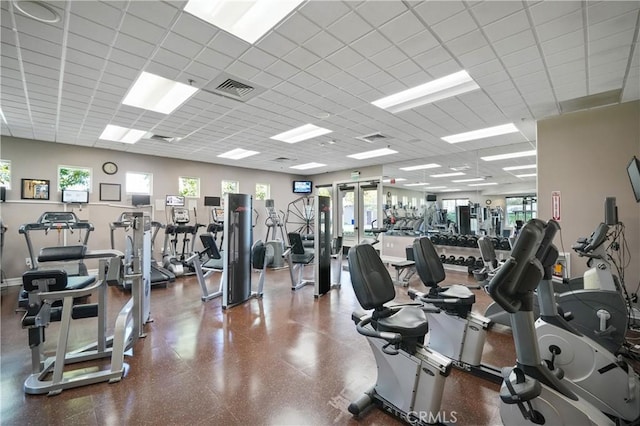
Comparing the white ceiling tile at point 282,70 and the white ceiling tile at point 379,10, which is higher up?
the white ceiling tile at point 379,10

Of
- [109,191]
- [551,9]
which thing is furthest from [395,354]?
[109,191]

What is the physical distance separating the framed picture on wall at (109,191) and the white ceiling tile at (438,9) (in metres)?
7.61

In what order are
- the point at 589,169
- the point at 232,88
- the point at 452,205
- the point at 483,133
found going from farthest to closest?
the point at 452,205 < the point at 483,133 < the point at 589,169 < the point at 232,88

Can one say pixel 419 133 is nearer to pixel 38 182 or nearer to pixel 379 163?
pixel 379 163

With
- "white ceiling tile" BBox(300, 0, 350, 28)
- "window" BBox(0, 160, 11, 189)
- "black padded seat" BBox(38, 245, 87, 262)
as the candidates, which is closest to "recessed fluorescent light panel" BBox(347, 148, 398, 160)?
"white ceiling tile" BBox(300, 0, 350, 28)

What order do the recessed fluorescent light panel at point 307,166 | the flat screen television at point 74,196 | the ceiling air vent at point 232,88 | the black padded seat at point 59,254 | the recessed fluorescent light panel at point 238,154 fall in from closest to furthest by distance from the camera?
the ceiling air vent at point 232,88 < the black padded seat at point 59,254 < the flat screen television at point 74,196 < the recessed fluorescent light panel at point 238,154 < the recessed fluorescent light panel at point 307,166

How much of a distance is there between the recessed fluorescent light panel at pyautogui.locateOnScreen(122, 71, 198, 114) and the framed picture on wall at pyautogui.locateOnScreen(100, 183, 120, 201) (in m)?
3.65

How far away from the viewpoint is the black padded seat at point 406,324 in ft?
6.08

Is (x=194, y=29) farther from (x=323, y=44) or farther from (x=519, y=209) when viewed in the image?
(x=519, y=209)

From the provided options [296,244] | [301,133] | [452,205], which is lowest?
[296,244]

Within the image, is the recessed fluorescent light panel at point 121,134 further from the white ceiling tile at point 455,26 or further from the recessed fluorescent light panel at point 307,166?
the white ceiling tile at point 455,26

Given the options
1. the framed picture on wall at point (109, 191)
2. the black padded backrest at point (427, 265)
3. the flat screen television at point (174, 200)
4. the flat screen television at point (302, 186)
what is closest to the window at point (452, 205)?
the flat screen television at point (302, 186)

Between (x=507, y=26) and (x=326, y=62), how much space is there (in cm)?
172

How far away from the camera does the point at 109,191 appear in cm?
701
